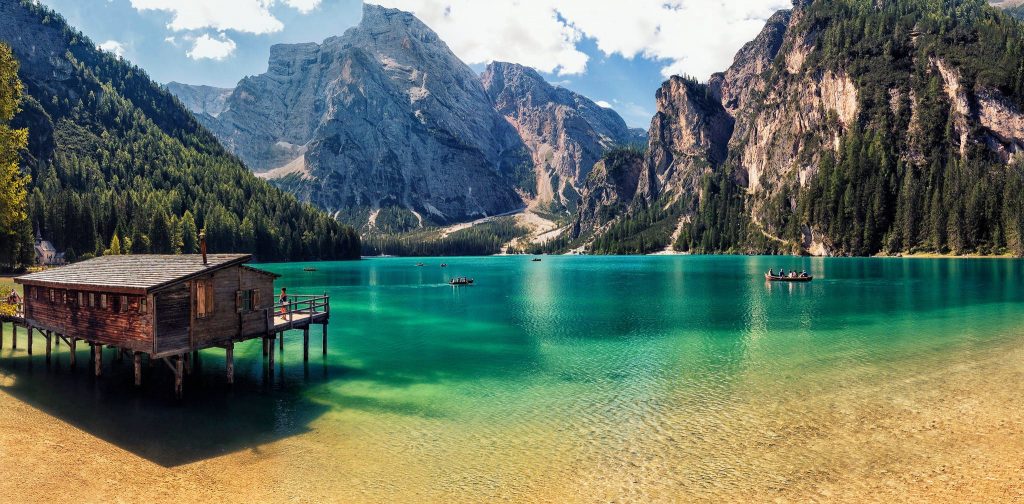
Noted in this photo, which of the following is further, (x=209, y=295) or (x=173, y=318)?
(x=209, y=295)

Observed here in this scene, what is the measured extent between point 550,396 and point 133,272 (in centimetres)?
2681

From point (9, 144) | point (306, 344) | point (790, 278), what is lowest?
point (306, 344)

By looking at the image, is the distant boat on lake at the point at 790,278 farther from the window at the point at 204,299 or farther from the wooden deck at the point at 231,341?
the window at the point at 204,299

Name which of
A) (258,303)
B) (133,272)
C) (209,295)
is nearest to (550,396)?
(258,303)

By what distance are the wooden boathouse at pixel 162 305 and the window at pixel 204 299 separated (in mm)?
53

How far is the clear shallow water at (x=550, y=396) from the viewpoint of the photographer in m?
22.8

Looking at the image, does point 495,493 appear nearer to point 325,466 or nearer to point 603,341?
point 325,466

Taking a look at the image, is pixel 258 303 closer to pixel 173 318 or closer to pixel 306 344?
pixel 173 318

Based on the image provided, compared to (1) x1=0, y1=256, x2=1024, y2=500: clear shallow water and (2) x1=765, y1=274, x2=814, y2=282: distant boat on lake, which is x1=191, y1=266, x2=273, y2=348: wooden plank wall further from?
(2) x1=765, y1=274, x2=814, y2=282: distant boat on lake

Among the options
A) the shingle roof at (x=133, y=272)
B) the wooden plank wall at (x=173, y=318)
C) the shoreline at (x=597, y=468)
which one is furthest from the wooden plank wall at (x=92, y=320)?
the shoreline at (x=597, y=468)

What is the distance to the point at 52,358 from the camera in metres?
44.2

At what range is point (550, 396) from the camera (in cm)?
3338

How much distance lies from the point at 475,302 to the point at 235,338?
55158mm

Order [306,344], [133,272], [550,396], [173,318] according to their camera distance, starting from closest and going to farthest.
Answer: [173,318] → [550,396] → [133,272] → [306,344]
